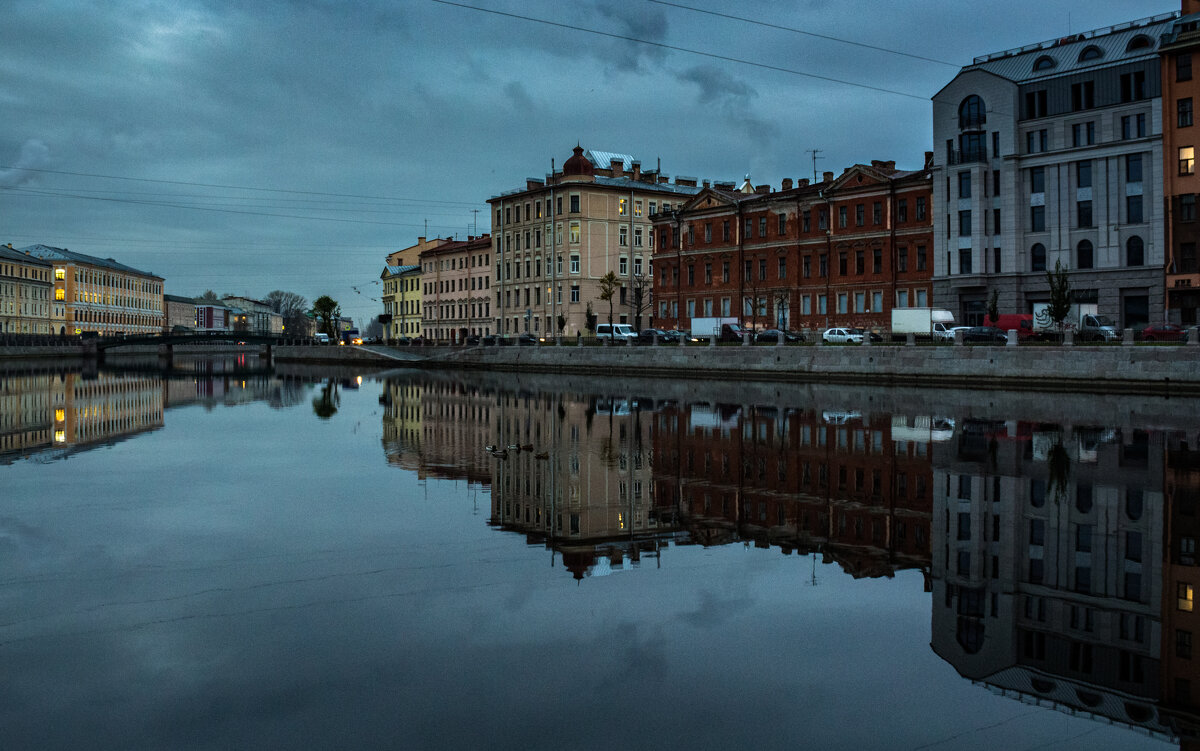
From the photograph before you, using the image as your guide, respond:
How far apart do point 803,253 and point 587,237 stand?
29.0 meters

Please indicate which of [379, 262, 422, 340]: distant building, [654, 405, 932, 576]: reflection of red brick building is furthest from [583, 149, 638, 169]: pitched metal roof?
[654, 405, 932, 576]: reflection of red brick building

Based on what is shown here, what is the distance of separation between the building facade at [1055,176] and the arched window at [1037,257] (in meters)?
0.07

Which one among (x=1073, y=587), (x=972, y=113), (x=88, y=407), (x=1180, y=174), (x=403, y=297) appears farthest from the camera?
(x=403, y=297)

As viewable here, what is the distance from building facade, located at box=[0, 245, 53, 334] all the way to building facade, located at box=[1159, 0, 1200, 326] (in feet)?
446

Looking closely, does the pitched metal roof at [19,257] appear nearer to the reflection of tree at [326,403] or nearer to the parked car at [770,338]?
the reflection of tree at [326,403]

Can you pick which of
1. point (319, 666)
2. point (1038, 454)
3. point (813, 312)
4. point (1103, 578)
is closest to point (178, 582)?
point (319, 666)

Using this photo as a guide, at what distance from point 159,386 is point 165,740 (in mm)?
59057

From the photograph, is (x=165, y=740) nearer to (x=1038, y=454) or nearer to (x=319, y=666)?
(x=319, y=666)

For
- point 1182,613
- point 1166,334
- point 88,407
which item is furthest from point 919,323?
point 1182,613

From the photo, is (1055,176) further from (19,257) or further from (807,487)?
(19,257)

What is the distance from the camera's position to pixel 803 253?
258 ft

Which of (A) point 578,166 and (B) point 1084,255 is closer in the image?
(B) point 1084,255

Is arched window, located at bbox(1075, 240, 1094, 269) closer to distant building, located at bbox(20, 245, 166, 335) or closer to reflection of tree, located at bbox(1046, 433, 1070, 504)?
reflection of tree, located at bbox(1046, 433, 1070, 504)

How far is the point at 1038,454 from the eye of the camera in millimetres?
21531
